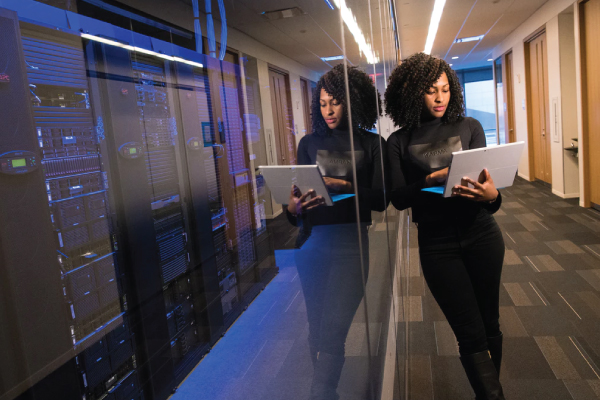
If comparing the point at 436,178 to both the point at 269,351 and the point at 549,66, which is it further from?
the point at 549,66

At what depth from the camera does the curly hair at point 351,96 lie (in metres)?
0.57

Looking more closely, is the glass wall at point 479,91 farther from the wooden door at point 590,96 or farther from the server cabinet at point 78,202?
the server cabinet at point 78,202

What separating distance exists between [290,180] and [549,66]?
6573 mm

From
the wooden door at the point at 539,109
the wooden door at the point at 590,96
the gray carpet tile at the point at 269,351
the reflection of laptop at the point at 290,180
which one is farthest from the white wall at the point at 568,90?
the gray carpet tile at the point at 269,351

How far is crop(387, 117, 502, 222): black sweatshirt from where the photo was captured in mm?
1456

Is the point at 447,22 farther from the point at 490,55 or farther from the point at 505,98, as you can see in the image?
the point at 490,55

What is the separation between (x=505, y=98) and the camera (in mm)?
8797

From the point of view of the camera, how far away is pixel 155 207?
→ 0.27 meters

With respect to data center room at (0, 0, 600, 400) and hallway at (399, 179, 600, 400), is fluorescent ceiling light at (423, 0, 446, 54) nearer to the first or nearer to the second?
A: hallway at (399, 179, 600, 400)

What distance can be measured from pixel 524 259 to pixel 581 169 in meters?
2.18

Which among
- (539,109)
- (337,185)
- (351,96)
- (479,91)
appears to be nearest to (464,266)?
(351,96)

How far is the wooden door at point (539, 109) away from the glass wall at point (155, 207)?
680cm

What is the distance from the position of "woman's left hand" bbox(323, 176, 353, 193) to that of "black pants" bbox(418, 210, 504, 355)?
896 millimetres

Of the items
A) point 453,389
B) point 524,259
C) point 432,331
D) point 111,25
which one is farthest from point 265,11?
point 524,259
